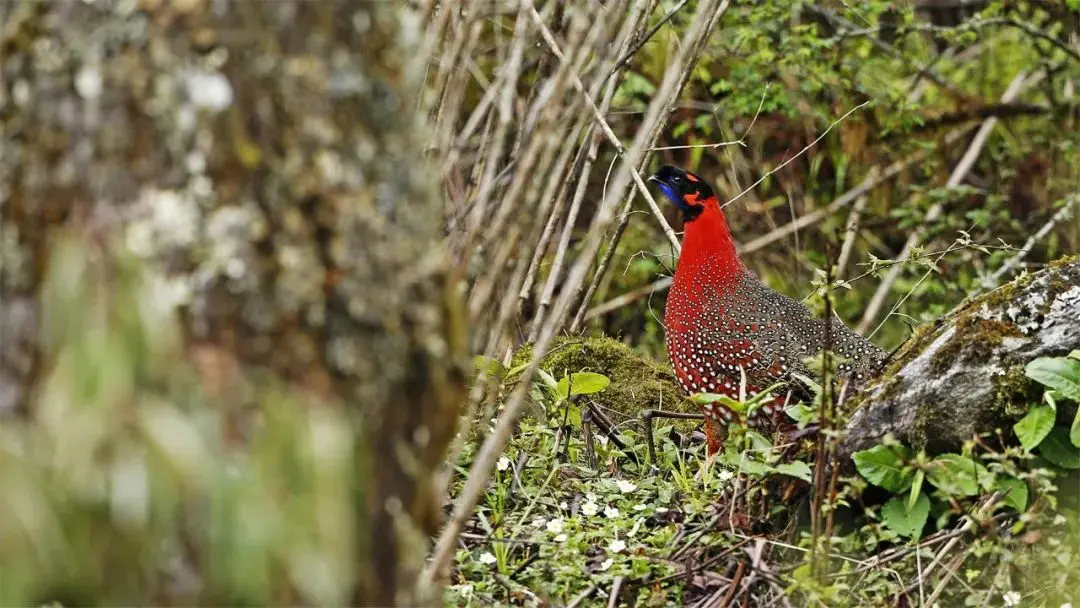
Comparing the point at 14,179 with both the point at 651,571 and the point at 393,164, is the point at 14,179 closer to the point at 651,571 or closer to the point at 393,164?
the point at 393,164

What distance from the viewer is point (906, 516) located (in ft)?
8.78

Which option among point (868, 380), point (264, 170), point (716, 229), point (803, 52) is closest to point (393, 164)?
point (264, 170)

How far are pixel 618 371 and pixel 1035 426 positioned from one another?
1.68 metres

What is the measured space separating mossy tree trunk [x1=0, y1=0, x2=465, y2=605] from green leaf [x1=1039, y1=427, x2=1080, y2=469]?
181 cm

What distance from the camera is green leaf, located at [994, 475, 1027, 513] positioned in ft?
8.41

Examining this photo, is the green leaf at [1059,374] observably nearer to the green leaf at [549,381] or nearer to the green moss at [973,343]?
the green moss at [973,343]

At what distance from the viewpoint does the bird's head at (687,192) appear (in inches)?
154

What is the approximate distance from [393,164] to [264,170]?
0.48 ft

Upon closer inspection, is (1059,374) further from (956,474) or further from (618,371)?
(618,371)

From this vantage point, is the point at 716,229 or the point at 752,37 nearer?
the point at 716,229

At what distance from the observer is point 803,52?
4.67 meters

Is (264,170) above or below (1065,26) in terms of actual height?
above

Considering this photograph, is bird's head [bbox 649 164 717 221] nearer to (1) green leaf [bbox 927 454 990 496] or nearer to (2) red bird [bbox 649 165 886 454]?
(2) red bird [bbox 649 165 886 454]

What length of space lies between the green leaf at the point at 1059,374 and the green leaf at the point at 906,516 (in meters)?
0.35
